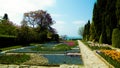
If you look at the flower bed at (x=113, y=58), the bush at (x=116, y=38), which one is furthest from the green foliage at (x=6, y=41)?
the flower bed at (x=113, y=58)

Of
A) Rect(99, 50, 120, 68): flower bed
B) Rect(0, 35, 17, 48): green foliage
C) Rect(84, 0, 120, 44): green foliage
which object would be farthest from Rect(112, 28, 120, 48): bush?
Rect(0, 35, 17, 48): green foliage

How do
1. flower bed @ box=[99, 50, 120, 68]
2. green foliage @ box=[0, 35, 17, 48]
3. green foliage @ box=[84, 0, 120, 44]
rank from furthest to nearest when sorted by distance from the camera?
green foliage @ box=[84, 0, 120, 44] → green foliage @ box=[0, 35, 17, 48] → flower bed @ box=[99, 50, 120, 68]

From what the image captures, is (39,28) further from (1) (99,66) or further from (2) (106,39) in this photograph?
(1) (99,66)

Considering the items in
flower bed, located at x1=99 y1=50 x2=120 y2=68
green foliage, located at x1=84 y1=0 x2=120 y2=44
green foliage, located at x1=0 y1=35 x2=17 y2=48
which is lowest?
flower bed, located at x1=99 y1=50 x2=120 y2=68

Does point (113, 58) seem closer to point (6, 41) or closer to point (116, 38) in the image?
point (116, 38)

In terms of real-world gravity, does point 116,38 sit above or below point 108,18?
below

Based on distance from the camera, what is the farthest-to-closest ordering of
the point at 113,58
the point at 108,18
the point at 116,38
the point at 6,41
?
the point at 108,18
the point at 6,41
the point at 116,38
the point at 113,58

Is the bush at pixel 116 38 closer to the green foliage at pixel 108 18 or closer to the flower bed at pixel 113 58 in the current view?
the green foliage at pixel 108 18

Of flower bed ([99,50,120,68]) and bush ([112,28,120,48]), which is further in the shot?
bush ([112,28,120,48])

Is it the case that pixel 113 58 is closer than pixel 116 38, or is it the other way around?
pixel 113 58

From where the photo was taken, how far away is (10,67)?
1067 centimetres

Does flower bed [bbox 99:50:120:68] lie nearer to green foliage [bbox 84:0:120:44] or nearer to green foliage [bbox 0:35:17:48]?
green foliage [bbox 84:0:120:44]

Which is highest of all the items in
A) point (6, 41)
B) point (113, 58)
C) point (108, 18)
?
point (108, 18)

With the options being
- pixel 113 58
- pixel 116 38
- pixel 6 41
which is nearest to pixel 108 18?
pixel 116 38
